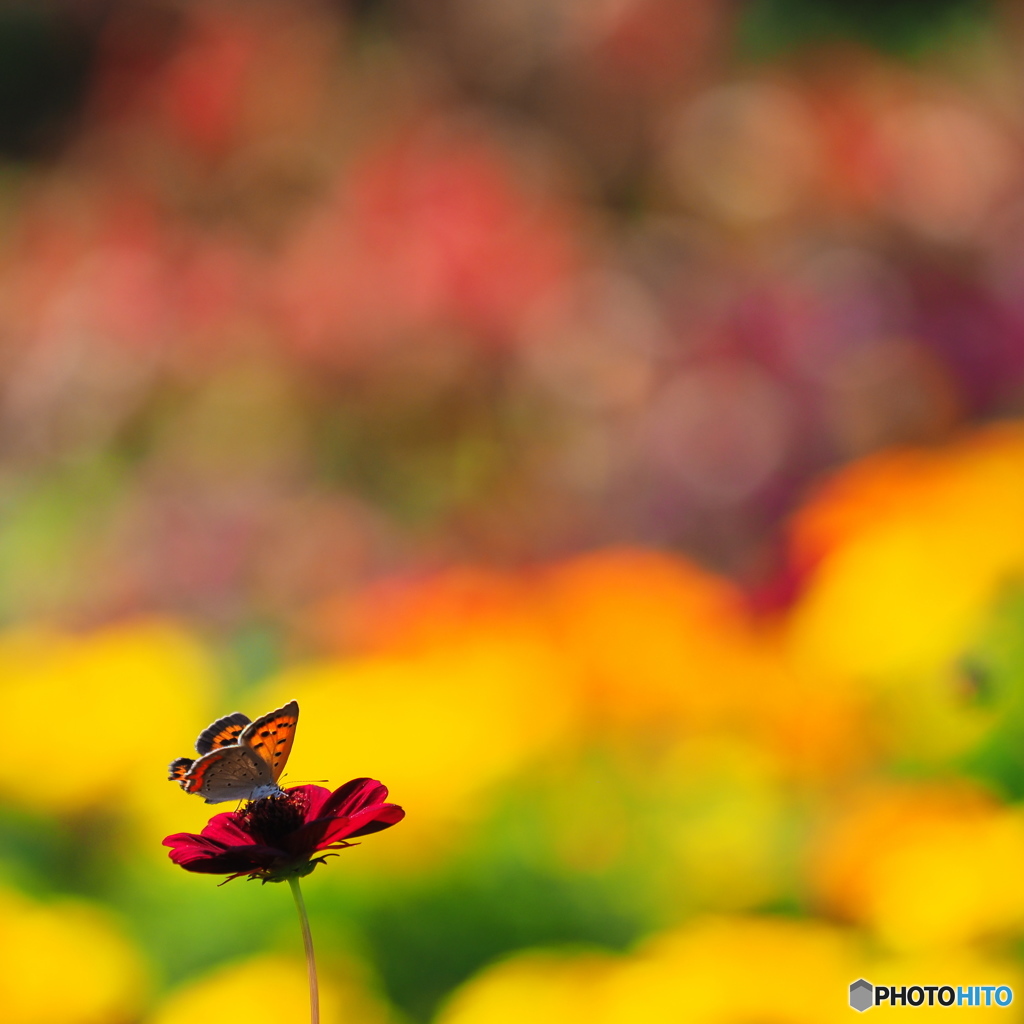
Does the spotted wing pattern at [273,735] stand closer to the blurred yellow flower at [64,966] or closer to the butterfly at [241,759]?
the butterfly at [241,759]

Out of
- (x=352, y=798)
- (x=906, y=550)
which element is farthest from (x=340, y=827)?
(x=906, y=550)

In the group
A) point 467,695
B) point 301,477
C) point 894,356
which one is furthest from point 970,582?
point 301,477

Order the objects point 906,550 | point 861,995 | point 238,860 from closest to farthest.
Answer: point 238,860 → point 861,995 → point 906,550

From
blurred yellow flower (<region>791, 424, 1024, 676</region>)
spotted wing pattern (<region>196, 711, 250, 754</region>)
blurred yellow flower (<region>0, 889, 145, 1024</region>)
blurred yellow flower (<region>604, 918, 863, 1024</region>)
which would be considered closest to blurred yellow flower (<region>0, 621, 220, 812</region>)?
blurred yellow flower (<region>0, 889, 145, 1024</region>)

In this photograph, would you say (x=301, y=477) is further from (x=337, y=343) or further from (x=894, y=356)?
(x=894, y=356)

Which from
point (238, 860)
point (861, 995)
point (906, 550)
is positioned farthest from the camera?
point (906, 550)

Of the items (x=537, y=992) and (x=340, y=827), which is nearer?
(x=340, y=827)

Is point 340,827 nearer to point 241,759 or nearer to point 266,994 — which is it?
point 241,759
